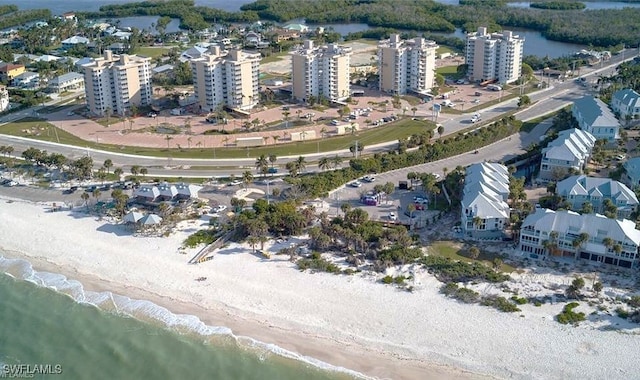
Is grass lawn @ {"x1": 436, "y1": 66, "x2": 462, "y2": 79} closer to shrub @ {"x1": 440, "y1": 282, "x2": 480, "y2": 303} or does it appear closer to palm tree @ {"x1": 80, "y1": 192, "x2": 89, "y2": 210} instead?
palm tree @ {"x1": 80, "y1": 192, "x2": 89, "y2": 210}

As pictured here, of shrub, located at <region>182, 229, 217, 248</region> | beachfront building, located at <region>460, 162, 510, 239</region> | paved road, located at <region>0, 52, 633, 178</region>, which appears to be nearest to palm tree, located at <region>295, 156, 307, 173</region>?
paved road, located at <region>0, 52, 633, 178</region>

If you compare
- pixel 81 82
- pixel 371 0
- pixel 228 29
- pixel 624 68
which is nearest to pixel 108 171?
pixel 81 82

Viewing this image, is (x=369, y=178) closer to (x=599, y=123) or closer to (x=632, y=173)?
(x=632, y=173)

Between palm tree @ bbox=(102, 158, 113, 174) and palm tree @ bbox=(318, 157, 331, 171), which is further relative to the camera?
palm tree @ bbox=(102, 158, 113, 174)

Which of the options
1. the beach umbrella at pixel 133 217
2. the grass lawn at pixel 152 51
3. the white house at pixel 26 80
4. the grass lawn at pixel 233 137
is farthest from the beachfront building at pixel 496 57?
the white house at pixel 26 80

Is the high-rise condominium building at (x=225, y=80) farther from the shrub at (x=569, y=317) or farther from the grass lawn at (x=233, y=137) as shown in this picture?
the shrub at (x=569, y=317)

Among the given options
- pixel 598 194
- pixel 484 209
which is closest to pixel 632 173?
pixel 598 194
